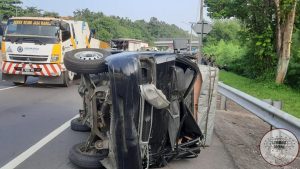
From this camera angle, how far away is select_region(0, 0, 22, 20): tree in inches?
2901

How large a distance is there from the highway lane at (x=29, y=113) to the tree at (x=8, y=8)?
62.2 m

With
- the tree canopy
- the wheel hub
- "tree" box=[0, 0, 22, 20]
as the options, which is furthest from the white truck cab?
"tree" box=[0, 0, 22, 20]

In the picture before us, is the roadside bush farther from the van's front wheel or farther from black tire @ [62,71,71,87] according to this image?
black tire @ [62,71,71,87]

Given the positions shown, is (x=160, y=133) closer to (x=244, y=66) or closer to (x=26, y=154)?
(x=26, y=154)

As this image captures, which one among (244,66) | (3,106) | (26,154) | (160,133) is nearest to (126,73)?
(160,133)

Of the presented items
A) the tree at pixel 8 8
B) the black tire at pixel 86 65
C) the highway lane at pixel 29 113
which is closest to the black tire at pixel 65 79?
the highway lane at pixel 29 113

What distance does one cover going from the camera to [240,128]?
8.92 m

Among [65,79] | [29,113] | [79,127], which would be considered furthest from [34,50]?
[79,127]

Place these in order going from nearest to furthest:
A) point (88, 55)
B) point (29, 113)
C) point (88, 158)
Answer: point (88, 158), point (88, 55), point (29, 113)

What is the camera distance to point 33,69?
49.5 feet

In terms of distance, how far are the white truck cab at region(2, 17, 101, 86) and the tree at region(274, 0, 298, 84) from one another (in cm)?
1053

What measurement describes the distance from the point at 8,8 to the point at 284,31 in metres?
62.9
